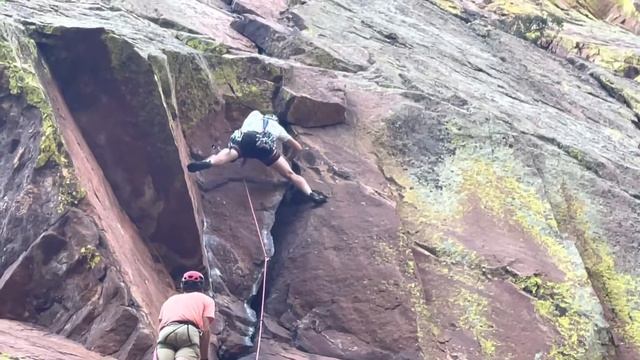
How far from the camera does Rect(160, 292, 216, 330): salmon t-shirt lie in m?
8.16

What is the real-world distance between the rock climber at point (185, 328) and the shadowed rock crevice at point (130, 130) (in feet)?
8.19

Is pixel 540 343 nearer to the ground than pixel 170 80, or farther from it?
nearer to the ground

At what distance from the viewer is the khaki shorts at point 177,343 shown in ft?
26.2

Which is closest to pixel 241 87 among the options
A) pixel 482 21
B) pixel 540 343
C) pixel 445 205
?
pixel 445 205

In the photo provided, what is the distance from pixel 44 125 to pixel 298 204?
13.6 feet

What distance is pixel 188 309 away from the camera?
821cm

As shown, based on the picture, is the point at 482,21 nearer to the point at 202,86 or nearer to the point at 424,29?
the point at 424,29

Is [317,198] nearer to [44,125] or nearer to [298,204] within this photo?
[298,204]

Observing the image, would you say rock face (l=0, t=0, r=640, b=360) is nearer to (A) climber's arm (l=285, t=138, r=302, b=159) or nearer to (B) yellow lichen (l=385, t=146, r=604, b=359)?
(B) yellow lichen (l=385, t=146, r=604, b=359)

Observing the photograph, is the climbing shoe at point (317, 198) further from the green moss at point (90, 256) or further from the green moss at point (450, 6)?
the green moss at point (450, 6)

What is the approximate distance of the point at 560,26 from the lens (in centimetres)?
2428

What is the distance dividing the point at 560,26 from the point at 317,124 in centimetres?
1366

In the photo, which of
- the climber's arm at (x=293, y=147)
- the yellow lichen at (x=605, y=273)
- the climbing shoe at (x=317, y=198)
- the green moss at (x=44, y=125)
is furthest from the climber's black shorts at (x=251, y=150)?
the yellow lichen at (x=605, y=273)

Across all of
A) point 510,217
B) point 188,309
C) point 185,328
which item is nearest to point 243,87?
point 510,217
